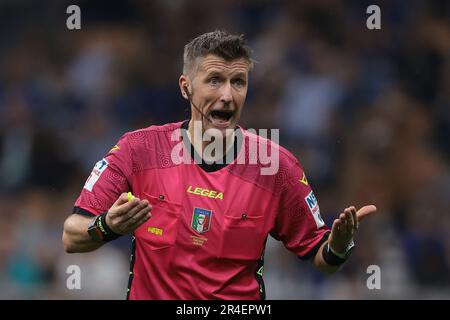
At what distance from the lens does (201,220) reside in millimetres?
5320

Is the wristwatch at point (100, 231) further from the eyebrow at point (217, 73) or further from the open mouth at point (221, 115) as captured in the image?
the eyebrow at point (217, 73)

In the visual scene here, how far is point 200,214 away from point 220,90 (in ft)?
2.45

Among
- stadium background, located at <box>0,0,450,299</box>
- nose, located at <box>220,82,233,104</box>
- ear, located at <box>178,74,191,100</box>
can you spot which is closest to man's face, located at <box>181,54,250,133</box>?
nose, located at <box>220,82,233,104</box>

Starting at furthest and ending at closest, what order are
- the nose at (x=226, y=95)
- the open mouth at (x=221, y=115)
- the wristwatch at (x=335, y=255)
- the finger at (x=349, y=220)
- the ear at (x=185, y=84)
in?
the ear at (x=185, y=84)
the open mouth at (x=221, y=115)
the nose at (x=226, y=95)
the wristwatch at (x=335, y=255)
the finger at (x=349, y=220)

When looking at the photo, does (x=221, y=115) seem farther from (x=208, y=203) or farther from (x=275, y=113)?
(x=275, y=113)

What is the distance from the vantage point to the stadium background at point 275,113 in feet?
30.8

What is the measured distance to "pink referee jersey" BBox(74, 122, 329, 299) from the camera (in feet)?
17.2

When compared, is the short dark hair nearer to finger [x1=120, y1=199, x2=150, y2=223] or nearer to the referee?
the referee

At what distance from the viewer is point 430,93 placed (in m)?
11.2

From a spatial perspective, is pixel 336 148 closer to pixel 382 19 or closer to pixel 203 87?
pixel 382 19

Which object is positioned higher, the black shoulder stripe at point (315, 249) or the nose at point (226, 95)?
the nose at point (226, 95)

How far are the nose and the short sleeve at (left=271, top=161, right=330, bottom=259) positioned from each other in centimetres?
54

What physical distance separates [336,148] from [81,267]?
3.17 metres

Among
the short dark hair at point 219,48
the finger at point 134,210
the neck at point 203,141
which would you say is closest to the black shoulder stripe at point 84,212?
the finger at point 134,210
